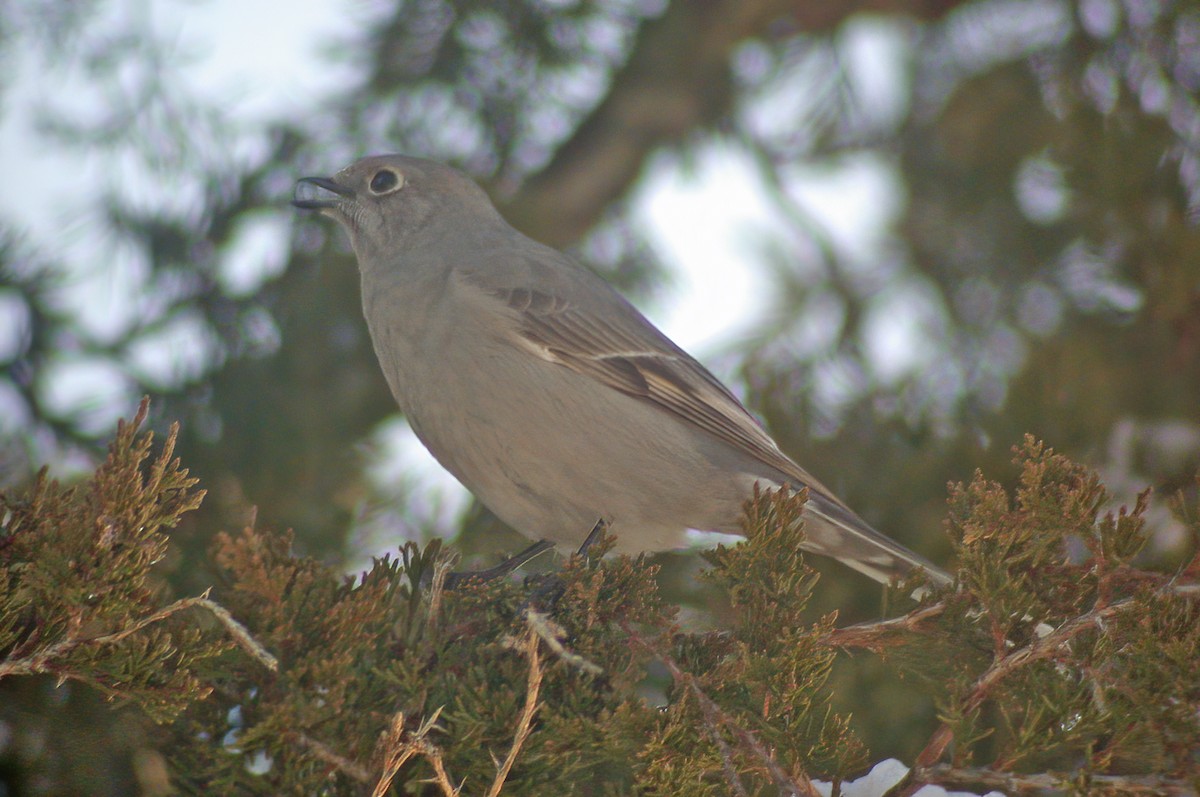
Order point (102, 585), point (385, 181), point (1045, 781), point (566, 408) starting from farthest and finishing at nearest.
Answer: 1. point (385, 181)
2. point (566, 408)
3. point (1045, 781)
4. point (102, 585)

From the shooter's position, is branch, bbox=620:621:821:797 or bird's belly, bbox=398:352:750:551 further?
bird's belly, bbox=398:352:750:551

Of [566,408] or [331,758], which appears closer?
[331,758]

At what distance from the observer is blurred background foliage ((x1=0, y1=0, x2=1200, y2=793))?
4.32 metres

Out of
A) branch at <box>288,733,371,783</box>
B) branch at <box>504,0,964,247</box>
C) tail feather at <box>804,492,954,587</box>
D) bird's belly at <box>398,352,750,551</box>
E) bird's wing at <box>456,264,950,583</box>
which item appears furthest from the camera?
branch at <box>504,0,964,247</box>

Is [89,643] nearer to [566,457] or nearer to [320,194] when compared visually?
[566,457]

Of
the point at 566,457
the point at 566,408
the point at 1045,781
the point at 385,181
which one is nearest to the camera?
the point at 1045,781

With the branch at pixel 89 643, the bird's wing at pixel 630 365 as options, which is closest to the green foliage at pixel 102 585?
the branch at pixel 89 643

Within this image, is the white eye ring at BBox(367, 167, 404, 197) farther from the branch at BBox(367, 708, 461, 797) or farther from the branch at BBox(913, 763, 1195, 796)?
the branch at BBox(913, 763, 1195, 796)

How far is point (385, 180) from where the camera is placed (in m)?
4.82

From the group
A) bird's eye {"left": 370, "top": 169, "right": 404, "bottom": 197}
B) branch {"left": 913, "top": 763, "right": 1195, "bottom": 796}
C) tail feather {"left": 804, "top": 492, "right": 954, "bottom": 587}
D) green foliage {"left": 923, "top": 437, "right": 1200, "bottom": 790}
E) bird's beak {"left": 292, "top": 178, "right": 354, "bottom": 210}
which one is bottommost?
tail feather {"left": 804, "top": 492, "right": 954, "bottom": 587}

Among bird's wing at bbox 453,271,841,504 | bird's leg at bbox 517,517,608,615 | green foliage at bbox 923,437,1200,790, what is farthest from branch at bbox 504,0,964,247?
green foliage at bbox 923,437,1200,790

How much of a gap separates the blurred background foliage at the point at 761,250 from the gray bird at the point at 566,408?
544 mm

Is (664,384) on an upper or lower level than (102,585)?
lower

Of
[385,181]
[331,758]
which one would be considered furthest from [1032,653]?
[385,181]
